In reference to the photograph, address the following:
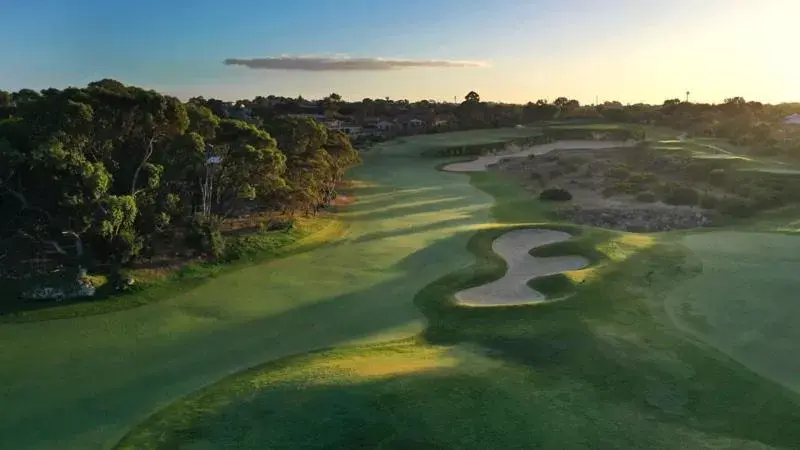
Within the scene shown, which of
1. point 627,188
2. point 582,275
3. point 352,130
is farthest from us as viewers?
point 352,130

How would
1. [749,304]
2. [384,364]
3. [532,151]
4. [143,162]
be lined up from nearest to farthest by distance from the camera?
[384,364]
[749,304]
[143,162]
[532,151]

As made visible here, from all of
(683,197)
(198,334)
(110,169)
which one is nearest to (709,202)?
(683,197)

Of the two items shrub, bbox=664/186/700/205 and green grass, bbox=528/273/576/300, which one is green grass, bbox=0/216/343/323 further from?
shrub, bbox=664/186/700/205

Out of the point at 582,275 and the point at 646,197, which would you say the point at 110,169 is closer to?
the point at 582,275

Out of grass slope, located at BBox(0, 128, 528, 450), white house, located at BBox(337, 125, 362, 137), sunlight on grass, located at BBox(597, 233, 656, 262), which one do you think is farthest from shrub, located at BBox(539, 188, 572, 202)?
white house, located at BBox(337, 125, 362, 137)

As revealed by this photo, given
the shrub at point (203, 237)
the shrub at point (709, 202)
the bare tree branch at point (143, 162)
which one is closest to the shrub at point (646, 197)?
the shrub at point (709, 202)

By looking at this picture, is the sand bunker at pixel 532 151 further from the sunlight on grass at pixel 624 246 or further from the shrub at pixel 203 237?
the shrub at pixel 203 237
